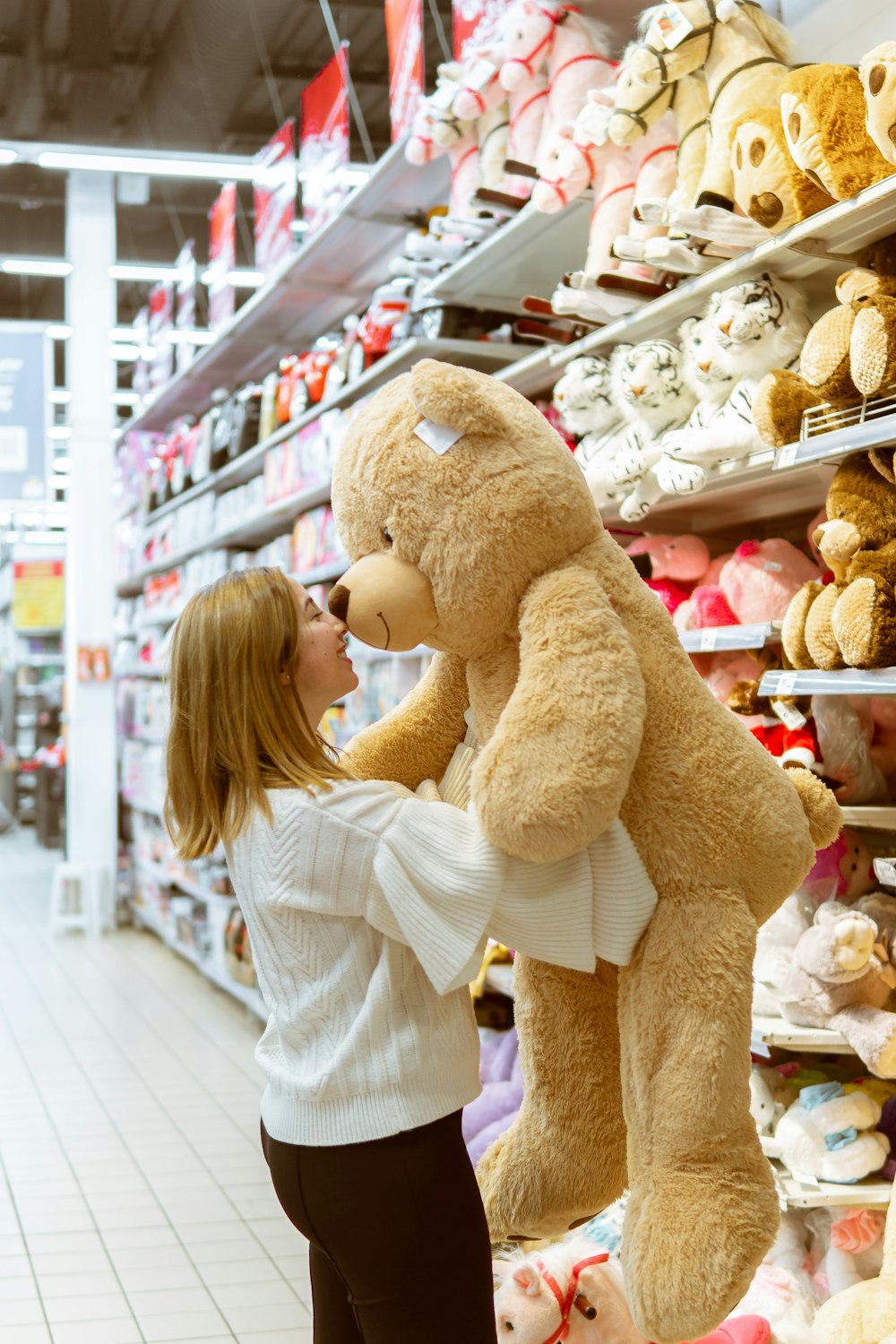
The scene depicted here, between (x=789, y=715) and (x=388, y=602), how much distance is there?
Answer: 1.24m

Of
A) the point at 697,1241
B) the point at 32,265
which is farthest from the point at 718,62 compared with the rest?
the point at 32,265

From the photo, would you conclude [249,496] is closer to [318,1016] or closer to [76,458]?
[76,458]

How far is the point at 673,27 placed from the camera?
2498 mm

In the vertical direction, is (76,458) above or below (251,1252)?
above

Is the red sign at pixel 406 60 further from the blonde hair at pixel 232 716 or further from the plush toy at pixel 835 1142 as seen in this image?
the plush toy at pixel 835 1142

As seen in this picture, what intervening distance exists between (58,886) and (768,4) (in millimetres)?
6236

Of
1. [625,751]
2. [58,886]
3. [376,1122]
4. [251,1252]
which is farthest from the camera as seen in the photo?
[58,886]

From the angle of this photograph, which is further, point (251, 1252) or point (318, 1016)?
point (251, 1252)

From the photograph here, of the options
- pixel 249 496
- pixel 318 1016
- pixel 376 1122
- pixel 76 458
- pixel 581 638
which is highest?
pixel 76 458

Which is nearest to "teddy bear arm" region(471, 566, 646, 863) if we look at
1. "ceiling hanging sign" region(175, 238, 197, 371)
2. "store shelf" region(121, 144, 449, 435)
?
"store shelf" region(121, 144, 449, 435)

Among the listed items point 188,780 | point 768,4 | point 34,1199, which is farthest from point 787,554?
point 34,1199

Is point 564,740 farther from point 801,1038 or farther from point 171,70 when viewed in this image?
point 171,70

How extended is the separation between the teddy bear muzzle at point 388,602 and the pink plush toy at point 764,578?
1.22 metres

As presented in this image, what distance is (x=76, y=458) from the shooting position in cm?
778
